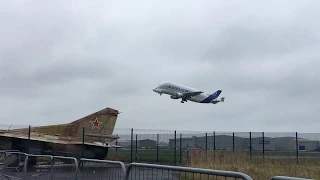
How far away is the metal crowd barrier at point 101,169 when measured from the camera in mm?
6796

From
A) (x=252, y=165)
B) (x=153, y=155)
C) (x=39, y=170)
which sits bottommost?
(x=153, y=155)

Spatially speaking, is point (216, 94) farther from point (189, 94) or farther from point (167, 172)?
point (167, 172)

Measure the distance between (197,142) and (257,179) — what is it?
47.1 ft

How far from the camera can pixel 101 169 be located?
7688mm

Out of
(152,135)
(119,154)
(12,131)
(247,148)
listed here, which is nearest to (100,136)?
(119,154)

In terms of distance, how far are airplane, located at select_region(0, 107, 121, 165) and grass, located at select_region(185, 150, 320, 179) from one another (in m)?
8.50

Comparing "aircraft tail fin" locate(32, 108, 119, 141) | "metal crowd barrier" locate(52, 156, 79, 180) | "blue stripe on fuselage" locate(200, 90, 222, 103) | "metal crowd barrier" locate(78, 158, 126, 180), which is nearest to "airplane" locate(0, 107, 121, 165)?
"aircraft tail fin" locate(32, 108, 119, 141)

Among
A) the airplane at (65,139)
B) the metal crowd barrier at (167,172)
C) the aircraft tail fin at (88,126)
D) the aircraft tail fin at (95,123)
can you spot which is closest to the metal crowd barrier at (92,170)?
the metal crowd barrier at (167,172)

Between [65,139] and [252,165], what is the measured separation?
1482cm

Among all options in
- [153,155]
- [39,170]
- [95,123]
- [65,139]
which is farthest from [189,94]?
[39,170]

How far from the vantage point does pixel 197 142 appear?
2756cm

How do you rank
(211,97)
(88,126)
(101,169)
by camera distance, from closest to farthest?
(101,169), (88,126), (211,97)

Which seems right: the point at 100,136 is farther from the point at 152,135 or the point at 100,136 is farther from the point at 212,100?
the point at 212,100

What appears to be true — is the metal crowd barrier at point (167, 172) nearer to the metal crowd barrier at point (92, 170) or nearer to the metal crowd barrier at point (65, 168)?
the metal crowd barrier at point (92, 170)
